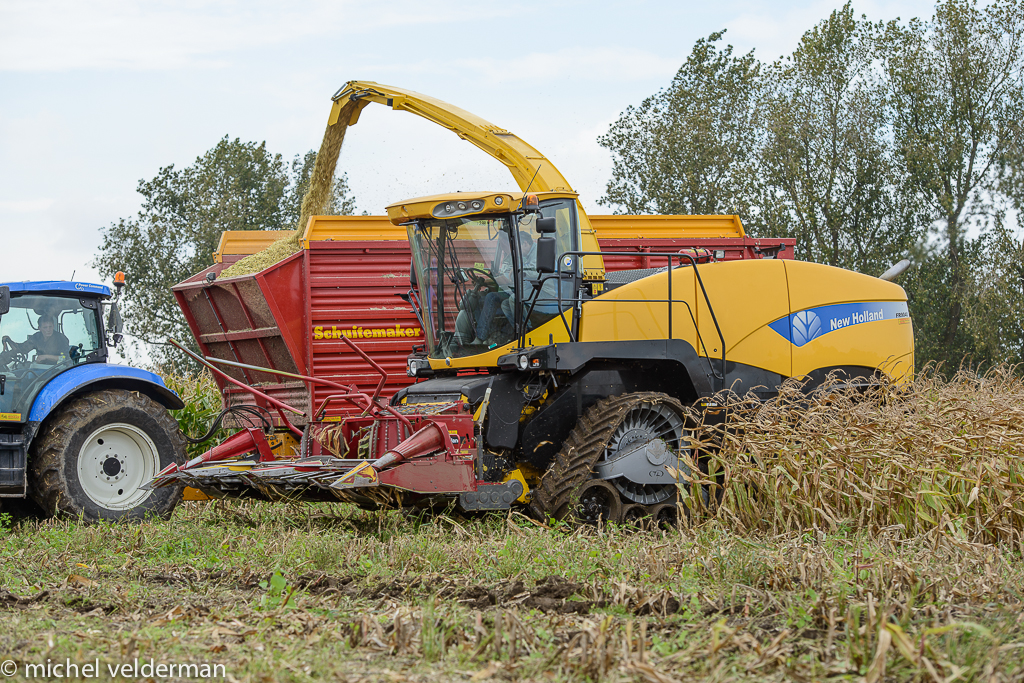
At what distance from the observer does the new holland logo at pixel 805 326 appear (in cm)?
751

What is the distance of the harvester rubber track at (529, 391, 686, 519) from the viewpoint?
606 centimetres

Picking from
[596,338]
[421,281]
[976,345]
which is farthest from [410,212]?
[976,345]

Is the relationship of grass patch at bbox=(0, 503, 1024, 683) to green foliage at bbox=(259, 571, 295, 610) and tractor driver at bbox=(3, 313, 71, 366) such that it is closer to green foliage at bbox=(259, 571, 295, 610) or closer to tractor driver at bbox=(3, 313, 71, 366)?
green foliage at bbox=(259, 571, 295, 610)

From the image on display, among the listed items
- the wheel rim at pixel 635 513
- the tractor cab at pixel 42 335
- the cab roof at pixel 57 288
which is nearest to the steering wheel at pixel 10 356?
the tractor cab at pixel 42 335

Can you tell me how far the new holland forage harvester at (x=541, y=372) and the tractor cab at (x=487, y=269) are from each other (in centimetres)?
1

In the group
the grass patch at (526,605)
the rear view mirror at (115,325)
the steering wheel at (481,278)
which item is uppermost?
the steering wheel at (481,278)

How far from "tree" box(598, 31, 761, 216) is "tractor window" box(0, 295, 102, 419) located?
16.9 metres

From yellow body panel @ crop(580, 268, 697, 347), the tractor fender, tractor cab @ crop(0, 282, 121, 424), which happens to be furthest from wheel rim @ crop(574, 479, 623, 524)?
tractor cab @ crop(0, 282, 121, 424)

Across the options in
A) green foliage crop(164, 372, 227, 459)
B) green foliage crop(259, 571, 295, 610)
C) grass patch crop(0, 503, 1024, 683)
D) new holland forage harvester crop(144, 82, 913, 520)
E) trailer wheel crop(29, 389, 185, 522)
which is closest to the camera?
grass patch crop(0, 503, 1024, 683)

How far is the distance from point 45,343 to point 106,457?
0.94 m

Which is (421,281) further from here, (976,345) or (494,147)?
(976,345)

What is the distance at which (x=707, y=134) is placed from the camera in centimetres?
2267

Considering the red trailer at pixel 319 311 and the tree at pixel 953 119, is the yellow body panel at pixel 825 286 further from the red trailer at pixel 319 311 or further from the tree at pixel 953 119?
the tree at pixel 953 119

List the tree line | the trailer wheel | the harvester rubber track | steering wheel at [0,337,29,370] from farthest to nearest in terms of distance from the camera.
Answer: the tree line
steering wheel at [0,337,29,370]
the trailer wheel
the harvester rubber track
